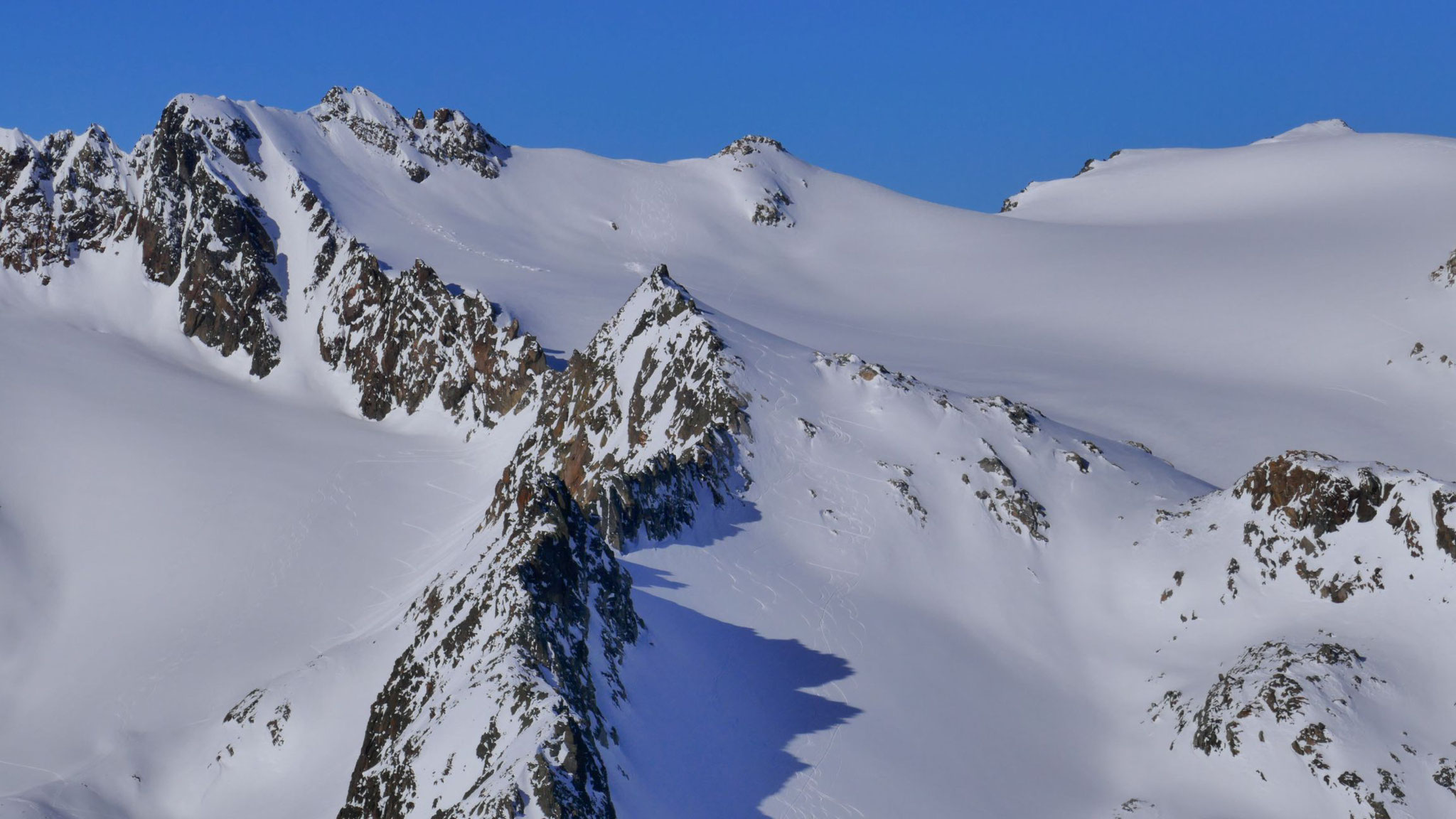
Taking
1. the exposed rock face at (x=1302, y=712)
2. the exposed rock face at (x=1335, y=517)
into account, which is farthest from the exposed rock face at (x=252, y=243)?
the exposed rock face at (x=1302, y=712)

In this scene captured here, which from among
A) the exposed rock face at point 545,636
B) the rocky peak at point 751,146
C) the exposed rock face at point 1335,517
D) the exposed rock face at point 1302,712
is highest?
the rocky peak at point 751,146

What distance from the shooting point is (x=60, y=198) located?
104 meters

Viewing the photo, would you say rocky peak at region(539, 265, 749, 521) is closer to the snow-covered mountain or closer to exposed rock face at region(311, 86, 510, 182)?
the snow-covered mountain

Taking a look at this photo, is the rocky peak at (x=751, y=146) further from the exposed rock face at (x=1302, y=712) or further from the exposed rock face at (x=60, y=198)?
the exposed rock face at (x=1302, y=712)

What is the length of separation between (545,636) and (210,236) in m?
76.0

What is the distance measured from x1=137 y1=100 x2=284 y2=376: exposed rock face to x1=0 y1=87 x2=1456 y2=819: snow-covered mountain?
1.17 ft

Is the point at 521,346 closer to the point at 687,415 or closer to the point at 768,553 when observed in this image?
the point at 687,415

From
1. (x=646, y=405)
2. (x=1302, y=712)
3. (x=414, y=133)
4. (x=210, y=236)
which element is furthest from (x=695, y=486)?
(x=414, y=133)

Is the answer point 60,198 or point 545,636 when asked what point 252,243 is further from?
point 545,636

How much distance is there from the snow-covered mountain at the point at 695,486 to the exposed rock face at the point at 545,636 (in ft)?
0.54

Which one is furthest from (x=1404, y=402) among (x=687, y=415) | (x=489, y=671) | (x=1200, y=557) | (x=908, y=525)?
(x=489, y=671)

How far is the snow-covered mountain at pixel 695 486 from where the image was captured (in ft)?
113

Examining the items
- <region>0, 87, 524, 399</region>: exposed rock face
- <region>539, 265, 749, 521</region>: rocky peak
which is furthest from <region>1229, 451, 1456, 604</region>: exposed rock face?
<region>0, 87, 524, 399</region>: exposed rock face

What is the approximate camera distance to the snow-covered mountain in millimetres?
34594
